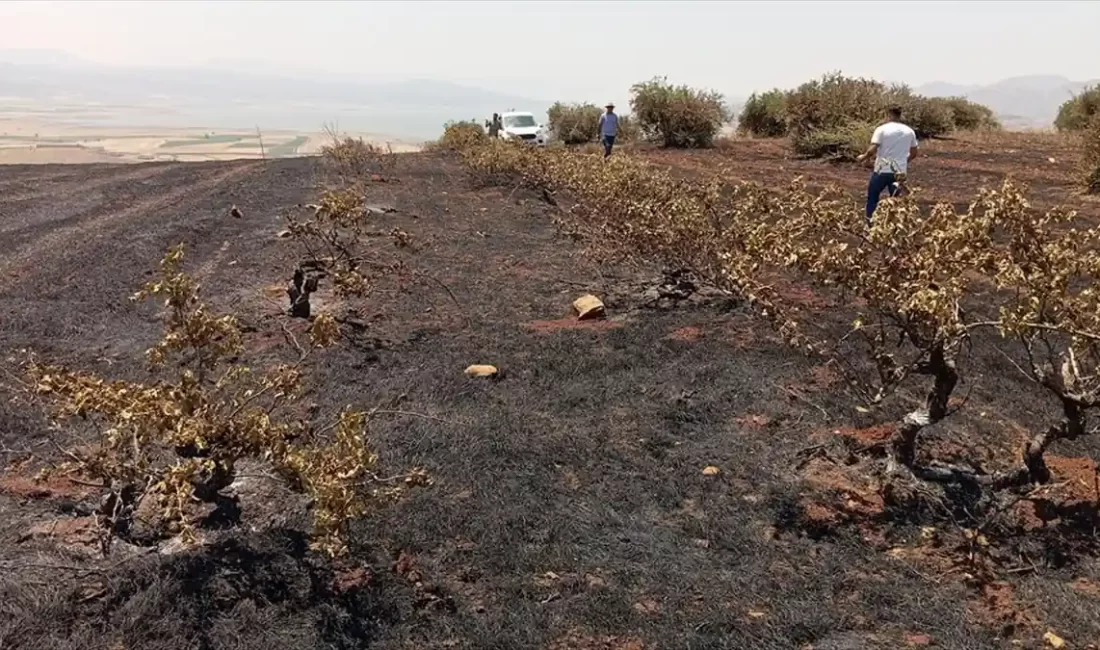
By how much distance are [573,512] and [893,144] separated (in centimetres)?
649

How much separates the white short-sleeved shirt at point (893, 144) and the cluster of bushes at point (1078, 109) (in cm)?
1863

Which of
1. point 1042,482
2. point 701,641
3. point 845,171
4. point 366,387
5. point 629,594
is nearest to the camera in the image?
point 701,641

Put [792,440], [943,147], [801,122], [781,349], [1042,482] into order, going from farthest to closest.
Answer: [801,122] → [943,147] → [781,349] → [792,440] → [1042,482]

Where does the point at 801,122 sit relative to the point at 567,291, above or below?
above

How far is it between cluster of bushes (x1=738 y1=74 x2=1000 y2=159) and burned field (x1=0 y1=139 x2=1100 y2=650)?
15004mm

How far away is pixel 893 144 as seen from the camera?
8.64 metres

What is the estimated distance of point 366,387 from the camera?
18.2 feet

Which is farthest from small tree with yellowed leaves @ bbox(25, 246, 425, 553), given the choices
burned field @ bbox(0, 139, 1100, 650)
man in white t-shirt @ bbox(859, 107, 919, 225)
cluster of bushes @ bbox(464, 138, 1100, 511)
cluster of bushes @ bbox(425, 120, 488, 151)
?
cluster of bushes @ bbox(425, 120, 488, 151)

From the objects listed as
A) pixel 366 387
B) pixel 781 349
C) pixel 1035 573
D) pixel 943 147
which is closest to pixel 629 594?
pixel 1035 573

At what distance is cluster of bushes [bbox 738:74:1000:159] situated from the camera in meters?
21.3

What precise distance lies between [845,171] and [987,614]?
1734cm

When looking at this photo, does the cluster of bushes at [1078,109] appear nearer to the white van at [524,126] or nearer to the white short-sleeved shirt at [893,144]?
the white van at [524,126]

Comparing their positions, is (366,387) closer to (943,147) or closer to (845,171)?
(845,171)

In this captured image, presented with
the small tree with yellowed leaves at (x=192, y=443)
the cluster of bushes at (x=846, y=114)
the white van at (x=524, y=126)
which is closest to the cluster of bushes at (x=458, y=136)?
the white van at (x=524, y=126)
